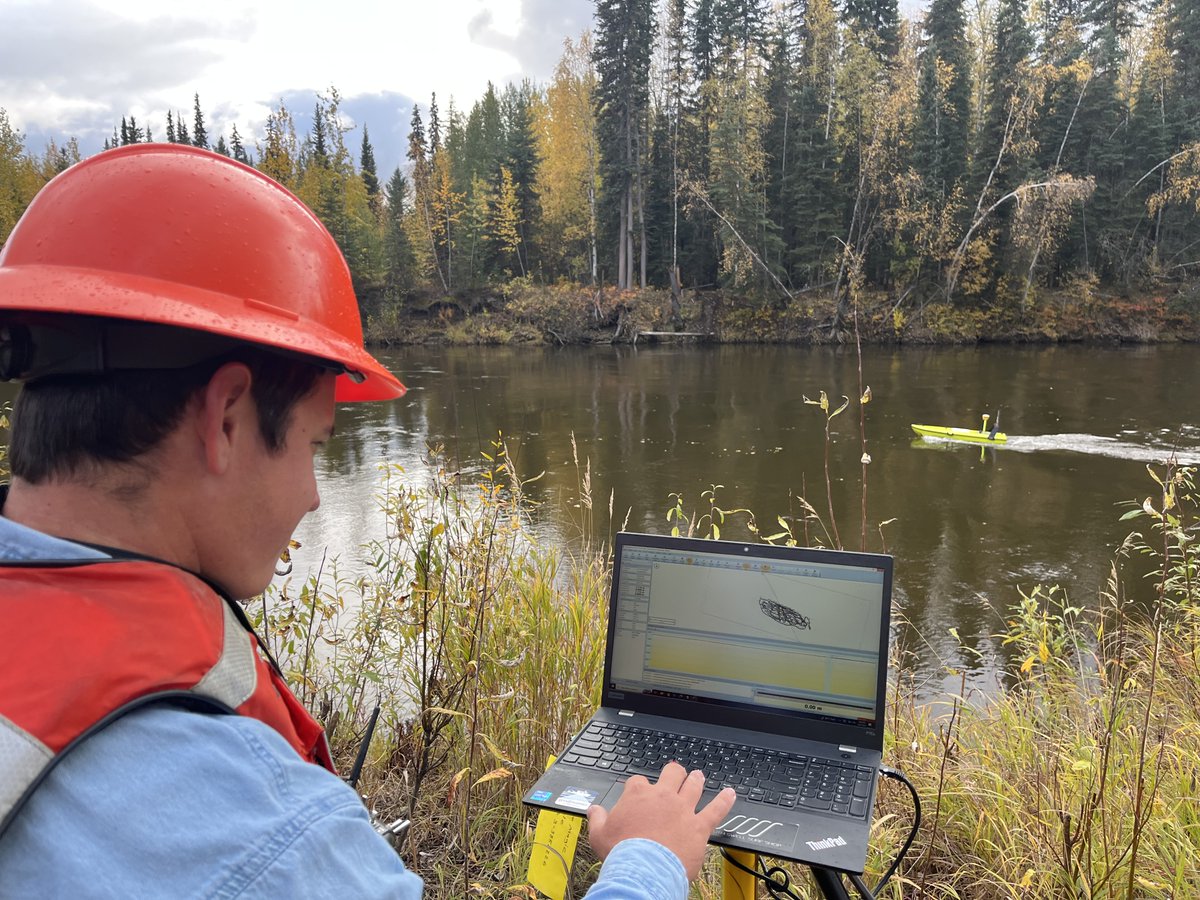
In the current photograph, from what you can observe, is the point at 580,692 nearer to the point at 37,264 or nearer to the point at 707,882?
the point at 707,882

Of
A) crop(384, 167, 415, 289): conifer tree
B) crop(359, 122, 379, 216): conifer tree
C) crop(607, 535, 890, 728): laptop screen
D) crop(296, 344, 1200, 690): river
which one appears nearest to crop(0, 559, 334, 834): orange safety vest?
crop(607, 535, 890, 728): laptop screen

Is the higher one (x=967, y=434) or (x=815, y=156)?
(x=815, y=156)

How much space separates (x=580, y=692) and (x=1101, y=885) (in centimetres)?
179

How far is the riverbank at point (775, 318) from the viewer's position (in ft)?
95.3

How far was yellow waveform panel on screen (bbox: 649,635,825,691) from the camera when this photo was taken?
1656mm

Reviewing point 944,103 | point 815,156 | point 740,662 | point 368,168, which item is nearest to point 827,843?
point 740,662

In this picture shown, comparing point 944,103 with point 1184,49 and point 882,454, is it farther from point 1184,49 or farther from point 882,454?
point 882,454

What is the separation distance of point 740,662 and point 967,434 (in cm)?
1256

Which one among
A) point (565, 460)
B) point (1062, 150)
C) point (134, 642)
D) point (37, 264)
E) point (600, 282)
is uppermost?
point (1062, 150)

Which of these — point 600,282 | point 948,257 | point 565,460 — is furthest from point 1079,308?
point 565,460

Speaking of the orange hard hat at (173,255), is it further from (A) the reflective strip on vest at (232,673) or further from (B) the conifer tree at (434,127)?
(B) the conifer tree at (434,127)

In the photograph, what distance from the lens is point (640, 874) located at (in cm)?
105

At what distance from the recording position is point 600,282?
36.8 meters

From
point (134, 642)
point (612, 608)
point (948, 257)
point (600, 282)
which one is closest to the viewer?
point (134, 642)
